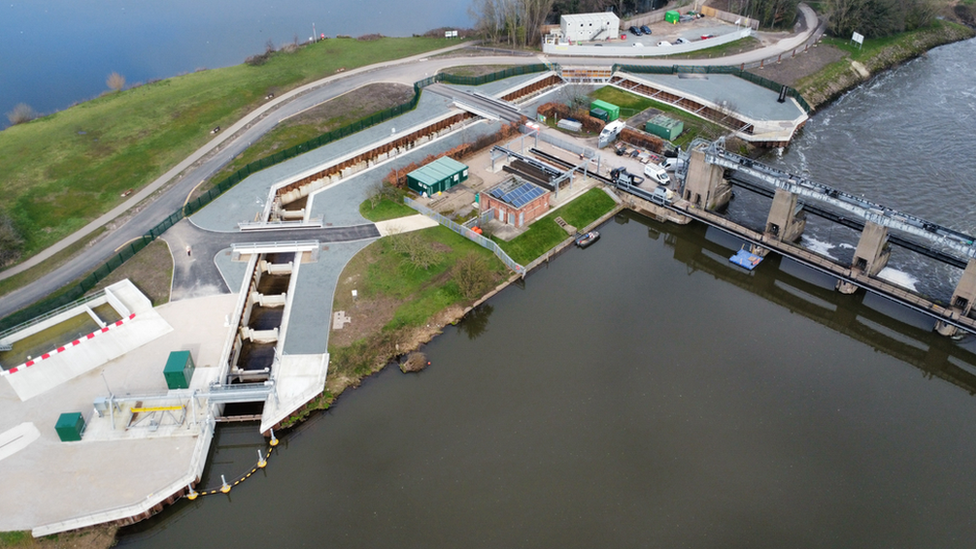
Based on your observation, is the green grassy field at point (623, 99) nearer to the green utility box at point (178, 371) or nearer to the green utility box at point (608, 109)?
the green utility box at point (608, 109)

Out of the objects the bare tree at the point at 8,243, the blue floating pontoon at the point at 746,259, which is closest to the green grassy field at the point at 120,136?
the bare tree at the point at 8,243

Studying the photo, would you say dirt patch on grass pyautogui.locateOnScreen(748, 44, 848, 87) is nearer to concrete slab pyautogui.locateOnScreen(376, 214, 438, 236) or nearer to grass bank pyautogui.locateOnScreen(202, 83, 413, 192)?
grass bank pyautogui.locateOnScreen(202, 83, 413, 192)

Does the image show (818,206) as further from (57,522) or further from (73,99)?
(73,99)

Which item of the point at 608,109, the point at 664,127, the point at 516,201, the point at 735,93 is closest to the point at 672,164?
the point at 664,127

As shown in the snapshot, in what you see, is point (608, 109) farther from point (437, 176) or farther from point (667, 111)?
point (437, 176)

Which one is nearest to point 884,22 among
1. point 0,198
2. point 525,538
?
point 525,538
